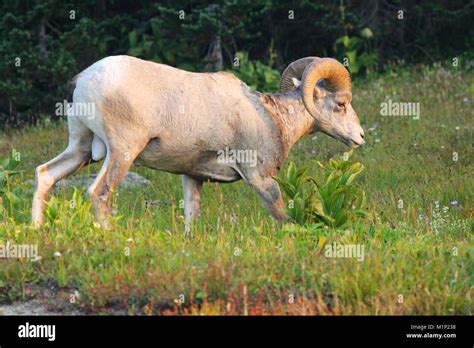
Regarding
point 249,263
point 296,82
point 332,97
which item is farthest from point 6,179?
point 249,263

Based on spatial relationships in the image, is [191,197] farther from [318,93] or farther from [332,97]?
[332,97]

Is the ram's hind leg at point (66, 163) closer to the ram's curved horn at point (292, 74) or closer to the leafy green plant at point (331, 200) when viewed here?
the leafy green plant at point (331, 200)

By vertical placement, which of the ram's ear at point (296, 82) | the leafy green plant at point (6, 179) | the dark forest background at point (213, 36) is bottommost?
the leafy green plant at point (6, 179)

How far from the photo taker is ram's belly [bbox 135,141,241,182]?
10836mm

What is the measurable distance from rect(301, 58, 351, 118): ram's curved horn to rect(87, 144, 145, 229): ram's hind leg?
1.93 m

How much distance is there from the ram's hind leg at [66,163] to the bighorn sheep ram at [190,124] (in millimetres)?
10

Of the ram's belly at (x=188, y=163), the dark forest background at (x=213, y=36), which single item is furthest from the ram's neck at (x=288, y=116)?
the dark forest background at (x=213, y=36)

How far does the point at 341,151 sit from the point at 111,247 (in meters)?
7.28

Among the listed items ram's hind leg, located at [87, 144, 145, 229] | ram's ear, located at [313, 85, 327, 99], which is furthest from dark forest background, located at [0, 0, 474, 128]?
ram's hind leg, located at [87, 144, 145, 229]

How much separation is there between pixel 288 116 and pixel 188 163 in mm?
1295

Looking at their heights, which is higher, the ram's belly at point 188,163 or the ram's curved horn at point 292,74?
the ram's curved horn at point 292,74

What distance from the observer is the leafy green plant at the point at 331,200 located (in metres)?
10.5

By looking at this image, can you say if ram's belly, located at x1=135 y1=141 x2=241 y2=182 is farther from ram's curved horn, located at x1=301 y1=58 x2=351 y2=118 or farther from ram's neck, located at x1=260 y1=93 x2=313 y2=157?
ram's curved horn, located at x1=301 y1=58 x2=351 y2=118
